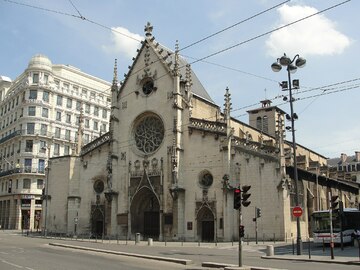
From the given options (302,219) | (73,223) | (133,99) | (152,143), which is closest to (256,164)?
(302,219)

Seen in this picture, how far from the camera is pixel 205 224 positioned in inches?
1391

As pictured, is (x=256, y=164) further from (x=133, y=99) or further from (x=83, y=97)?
(x=83, y=97)

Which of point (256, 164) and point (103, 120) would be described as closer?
point (256, 164)

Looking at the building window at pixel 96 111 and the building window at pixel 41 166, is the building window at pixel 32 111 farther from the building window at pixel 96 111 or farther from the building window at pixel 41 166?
the building window at pixel 96 111

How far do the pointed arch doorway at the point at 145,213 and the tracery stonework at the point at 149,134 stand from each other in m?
4.11

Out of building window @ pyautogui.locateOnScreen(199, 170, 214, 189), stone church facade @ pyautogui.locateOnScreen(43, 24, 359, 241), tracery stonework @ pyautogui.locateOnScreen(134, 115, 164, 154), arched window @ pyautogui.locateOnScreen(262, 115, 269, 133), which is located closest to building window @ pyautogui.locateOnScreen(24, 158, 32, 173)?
stone church facade @ pyautogui.locateOnScreen(43, 24, 359, 241)

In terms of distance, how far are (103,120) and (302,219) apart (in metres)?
45.2

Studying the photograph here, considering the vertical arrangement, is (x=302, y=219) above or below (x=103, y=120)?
below

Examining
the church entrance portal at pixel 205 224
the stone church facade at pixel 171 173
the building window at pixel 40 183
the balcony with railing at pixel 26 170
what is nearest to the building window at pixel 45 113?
the balcony with railing at pixel 26 170

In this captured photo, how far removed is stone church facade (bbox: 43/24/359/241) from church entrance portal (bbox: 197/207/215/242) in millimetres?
85

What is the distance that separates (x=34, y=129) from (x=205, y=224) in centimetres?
3563

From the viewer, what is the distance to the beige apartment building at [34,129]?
58.8 m

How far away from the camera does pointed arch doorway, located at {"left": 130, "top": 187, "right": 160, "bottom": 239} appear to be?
38.5 metres

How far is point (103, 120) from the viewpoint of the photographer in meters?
71.9
